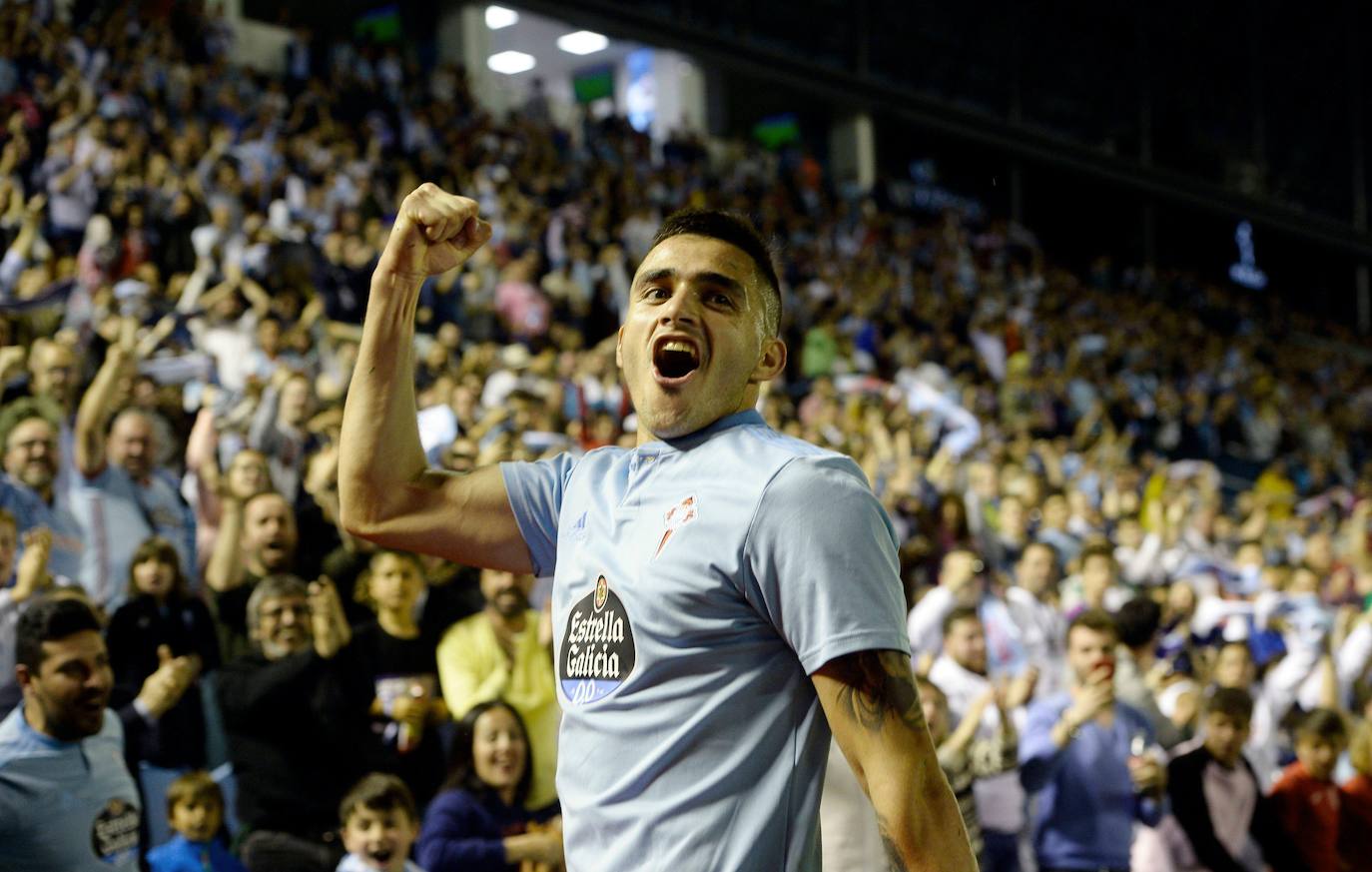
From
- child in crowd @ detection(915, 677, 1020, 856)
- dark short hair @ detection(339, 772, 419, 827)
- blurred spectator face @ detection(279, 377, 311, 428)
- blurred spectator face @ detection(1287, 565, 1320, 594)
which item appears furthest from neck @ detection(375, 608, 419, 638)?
blurred spectator face @ detection(1287, 565, 1320, 594)

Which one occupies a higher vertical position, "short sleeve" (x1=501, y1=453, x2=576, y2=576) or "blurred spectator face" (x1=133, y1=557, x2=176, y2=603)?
"short sleeve" (x1=501, y1=453, x2=576, y2=576)

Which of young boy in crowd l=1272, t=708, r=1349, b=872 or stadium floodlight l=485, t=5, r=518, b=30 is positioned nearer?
young boy in crowd l=1272, t=708, r=1349, b=872

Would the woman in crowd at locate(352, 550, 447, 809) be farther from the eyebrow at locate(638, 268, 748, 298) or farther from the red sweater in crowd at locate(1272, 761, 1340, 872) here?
the red sweater in crowd at locate(1272, 761, 1340, 872)

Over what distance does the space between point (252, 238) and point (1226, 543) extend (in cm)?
810

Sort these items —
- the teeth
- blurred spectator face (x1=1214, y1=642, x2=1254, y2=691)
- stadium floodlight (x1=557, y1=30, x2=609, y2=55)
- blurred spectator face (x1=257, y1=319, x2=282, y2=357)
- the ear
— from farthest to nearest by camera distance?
→ stadium floodlight (x1=557, y1=30, x2=609, y2=55)
blurred spectator face (x1=257, y1=319, x2=282, y2=357)
blurred spectator face (x1=1214, y1=642, x2=1254, y2=691)
the ear
the teeth

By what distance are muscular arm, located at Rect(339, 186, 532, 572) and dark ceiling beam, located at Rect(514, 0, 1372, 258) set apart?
736 inches

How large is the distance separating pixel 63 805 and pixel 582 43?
2093cm

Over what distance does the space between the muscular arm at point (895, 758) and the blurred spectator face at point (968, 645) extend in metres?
4.56

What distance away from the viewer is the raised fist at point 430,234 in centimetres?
222

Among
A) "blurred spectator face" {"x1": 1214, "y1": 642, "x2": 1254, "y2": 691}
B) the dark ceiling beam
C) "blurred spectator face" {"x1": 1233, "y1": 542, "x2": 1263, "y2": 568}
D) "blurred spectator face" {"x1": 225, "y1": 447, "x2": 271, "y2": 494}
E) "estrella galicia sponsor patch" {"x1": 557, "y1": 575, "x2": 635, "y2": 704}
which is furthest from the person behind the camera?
the dark ceiling beam

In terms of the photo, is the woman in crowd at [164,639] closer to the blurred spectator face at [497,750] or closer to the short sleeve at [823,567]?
the blurred spectator face at [497,750]

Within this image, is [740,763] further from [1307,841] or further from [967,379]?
[967,379]

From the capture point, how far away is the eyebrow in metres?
2.12

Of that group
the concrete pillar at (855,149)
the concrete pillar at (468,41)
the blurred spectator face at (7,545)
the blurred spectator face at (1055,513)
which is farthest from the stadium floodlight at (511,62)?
the blurred spectator face at (7,545)
